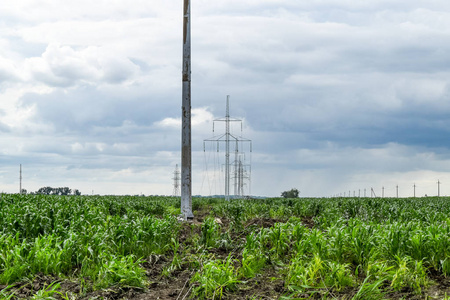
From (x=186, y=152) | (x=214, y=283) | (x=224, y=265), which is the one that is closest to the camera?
(x=214, y=283)

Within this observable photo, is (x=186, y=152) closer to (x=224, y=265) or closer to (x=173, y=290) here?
(x=224, y=265)

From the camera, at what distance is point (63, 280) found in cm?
833

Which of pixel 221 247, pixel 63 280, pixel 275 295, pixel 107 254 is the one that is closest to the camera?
pixel 275 295

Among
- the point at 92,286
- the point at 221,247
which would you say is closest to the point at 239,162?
the point at 221,247

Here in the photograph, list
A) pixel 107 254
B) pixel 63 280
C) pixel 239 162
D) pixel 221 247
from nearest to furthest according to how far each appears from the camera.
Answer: pixel 63 280 → pixel 107 254 → pixel 221 247 → pixel 239 162

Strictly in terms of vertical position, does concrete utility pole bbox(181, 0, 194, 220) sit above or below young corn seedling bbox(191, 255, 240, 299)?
above

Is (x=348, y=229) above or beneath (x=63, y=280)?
above

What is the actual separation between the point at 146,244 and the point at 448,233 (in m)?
Answer: 6.90

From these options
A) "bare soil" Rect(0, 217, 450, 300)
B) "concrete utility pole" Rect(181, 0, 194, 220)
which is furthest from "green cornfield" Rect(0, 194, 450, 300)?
"concrete utility pole" Rect(181, 0, 194, 220)

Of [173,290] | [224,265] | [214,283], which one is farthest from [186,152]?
[214,283]

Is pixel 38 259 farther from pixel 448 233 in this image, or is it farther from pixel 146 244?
pixel 448 233

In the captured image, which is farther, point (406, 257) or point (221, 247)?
point (221, 247)

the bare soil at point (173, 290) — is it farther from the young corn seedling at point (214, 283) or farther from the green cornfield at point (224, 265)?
the young corn seedling at point (214, 283)

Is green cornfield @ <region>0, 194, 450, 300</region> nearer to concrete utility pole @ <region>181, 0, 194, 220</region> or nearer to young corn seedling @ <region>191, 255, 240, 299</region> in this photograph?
young corn seedling @ <region>191, 255, 240, 299</region>
